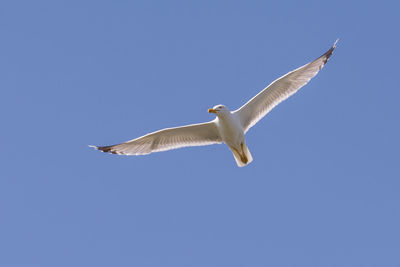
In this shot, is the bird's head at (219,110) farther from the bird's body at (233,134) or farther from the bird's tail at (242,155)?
the bird's tail at (242,155)

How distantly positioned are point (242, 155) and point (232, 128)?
2.27 feet

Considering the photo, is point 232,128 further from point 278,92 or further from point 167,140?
point 167,140

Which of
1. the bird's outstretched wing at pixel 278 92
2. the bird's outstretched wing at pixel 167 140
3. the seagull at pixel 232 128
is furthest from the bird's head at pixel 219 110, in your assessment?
the bird's outstretched wing at pixel 167 140

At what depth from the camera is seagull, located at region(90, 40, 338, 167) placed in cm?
1509

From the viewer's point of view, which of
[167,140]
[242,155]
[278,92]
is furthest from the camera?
[167,140]

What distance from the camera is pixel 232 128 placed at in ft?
49.2

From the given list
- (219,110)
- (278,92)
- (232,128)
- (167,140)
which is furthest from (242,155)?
(167,140)

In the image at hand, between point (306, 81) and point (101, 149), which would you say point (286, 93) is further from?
point (101, 149)

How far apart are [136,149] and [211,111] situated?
2.16 m

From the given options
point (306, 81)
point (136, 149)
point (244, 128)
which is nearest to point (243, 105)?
point (244, 128)

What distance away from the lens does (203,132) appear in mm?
15781

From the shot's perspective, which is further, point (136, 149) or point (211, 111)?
point (136, 149)

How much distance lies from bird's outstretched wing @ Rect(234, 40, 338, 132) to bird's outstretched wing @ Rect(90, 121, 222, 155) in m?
0.77

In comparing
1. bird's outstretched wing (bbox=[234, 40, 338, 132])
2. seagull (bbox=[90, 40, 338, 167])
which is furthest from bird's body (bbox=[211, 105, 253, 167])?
bird's outstretched wing (bbox=[234, 40, 338, 132])
